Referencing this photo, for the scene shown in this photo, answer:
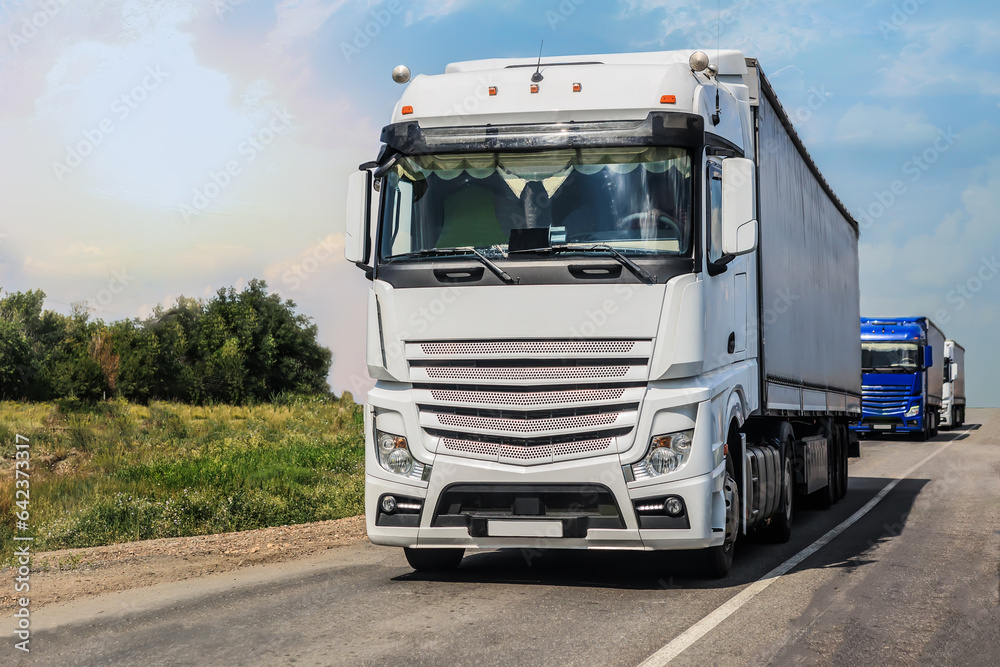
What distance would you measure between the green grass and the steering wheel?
6.68 meters

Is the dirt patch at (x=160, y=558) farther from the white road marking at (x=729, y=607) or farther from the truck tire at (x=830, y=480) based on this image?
the truck tire at (x=830, y=480)

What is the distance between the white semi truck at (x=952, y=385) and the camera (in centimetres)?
4391

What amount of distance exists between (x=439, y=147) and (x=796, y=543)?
590 cm

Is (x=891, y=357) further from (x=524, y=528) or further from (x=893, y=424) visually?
(x=524, y=528)

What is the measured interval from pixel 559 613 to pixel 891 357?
3109 centimetres

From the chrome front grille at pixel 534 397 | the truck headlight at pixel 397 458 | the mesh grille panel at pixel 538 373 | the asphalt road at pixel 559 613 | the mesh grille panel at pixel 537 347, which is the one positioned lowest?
the asphalt road at pixel 559 613

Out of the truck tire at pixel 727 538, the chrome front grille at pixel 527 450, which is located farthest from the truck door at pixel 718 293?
the chrome front grille at pixel 527 450

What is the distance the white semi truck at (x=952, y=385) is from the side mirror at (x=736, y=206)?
124 feet

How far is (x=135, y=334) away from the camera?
223 feet

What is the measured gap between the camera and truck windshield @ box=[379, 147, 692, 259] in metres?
7.55

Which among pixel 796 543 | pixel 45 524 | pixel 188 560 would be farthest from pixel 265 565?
pixel 796 543

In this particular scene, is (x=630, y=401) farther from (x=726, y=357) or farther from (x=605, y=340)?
(x=726, y=357)

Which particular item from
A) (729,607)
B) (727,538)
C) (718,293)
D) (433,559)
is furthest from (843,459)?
(729,607)

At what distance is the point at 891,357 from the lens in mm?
35094
